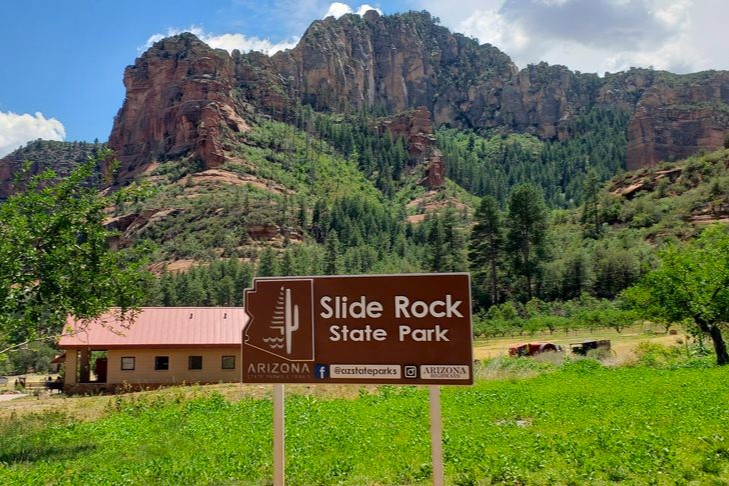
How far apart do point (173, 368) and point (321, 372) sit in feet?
88.9

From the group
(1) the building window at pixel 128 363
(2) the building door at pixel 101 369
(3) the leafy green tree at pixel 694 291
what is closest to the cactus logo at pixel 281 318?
(3) the leafy green tree at pixel 694 291

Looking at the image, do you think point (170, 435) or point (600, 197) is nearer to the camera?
point (170, 435)

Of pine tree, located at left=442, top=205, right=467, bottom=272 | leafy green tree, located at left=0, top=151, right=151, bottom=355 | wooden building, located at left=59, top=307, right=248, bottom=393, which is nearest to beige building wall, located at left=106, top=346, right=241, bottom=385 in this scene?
wooden building, located at left=59, top=307, right=248, bottom=393

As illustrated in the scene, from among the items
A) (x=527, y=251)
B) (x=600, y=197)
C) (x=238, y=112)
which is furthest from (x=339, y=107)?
(x=527, y=251)

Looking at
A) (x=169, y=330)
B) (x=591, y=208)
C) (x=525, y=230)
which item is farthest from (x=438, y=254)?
(x=169, y=330)

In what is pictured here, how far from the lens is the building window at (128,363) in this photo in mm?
30172

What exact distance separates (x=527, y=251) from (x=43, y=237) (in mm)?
63065

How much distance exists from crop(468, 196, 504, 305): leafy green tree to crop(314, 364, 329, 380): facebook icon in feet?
213

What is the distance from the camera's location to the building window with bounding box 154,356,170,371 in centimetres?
3059

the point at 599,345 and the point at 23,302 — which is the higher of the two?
the point at 23,302

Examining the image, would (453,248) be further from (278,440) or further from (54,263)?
(278,440)

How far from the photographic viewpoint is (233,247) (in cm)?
9800

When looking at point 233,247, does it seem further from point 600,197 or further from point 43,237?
point 43,237

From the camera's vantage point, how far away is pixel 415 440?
9.49 meters
